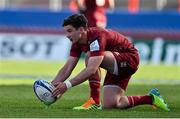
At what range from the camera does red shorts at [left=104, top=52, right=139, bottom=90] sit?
1119cm

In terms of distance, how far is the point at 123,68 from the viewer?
1125 centimetres

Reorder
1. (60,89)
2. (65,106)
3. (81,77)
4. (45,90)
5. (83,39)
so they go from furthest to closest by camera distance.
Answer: (65,106) → (83,39) → (45,90) → (81,77) → (60,89)

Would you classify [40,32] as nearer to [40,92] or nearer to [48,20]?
[48,20]

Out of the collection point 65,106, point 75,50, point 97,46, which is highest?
point 97,46

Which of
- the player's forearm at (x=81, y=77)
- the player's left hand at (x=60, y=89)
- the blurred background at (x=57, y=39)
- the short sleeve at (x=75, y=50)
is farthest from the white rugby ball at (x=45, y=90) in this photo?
the blurred background at (x=57, y=39)

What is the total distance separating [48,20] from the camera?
2345 cm

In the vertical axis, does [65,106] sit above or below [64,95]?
above

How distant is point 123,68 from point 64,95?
10.3ft

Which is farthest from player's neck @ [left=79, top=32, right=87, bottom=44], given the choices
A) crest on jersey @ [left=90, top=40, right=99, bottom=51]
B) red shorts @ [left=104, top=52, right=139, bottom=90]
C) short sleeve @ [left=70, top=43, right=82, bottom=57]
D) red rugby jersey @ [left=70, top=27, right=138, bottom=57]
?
red shorts @ [left=104, top=52, right=139, bottom=90]

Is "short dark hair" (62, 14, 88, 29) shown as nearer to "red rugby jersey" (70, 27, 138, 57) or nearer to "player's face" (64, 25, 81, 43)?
"player's face" (64, 25, 81, 43)

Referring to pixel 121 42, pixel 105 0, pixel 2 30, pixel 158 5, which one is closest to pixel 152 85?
pixel 105 0

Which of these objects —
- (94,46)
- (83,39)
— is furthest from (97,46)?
(83,39)

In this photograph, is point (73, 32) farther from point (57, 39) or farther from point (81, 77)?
point (57, 39)

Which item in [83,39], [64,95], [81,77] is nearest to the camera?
[81,77]
